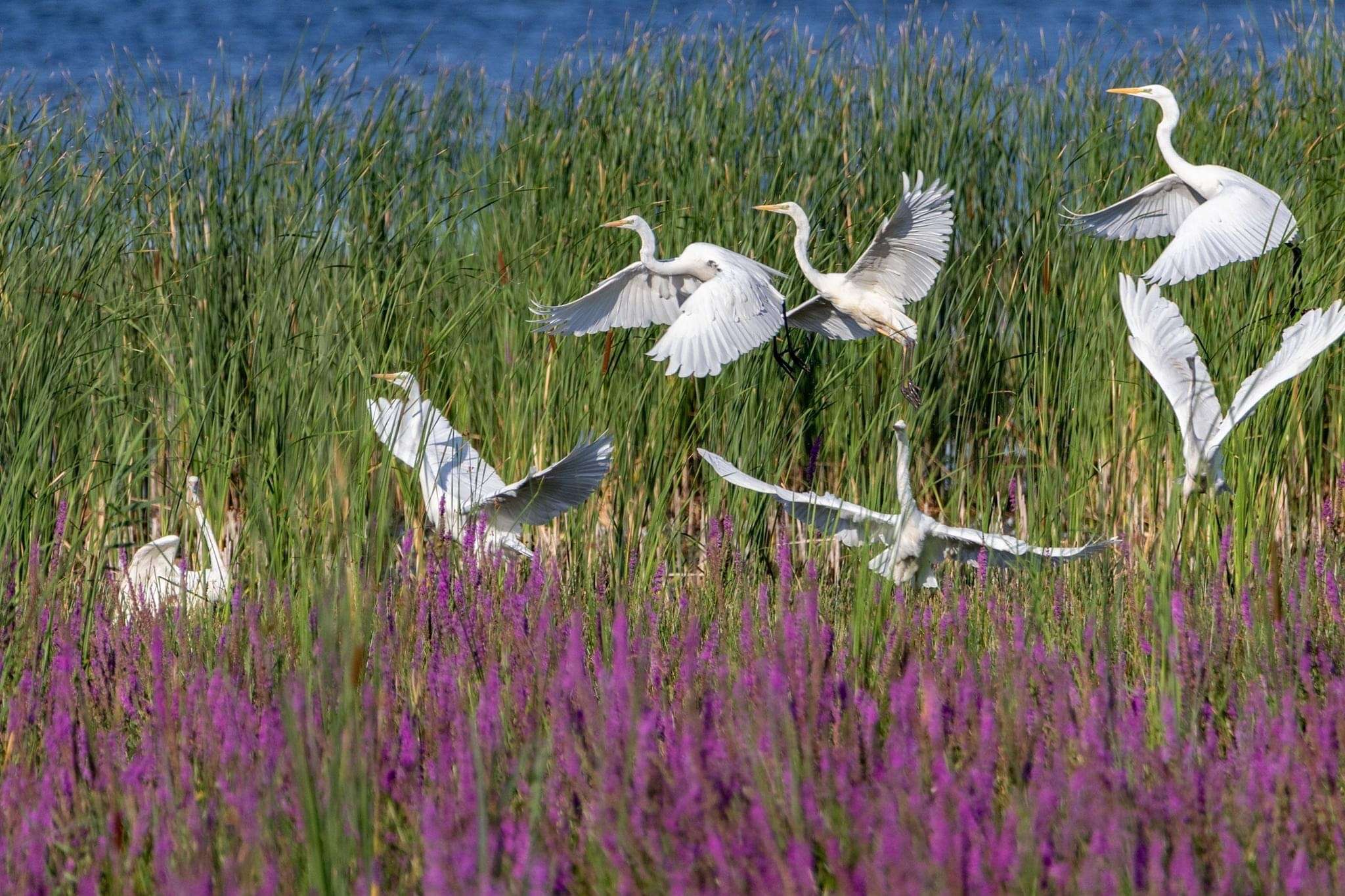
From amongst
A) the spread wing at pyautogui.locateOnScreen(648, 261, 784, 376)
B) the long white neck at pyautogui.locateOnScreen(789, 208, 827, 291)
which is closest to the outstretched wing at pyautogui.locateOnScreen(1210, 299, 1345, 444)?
the spread wing at pyautogui.locateOnScreen(648, 261, 784, 376)

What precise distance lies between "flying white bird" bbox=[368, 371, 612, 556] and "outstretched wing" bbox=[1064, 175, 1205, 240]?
1.68m

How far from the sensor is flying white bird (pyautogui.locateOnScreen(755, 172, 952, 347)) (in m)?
3.90

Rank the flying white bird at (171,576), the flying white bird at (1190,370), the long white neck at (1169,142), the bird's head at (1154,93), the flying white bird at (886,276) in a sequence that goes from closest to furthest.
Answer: the flying white bird at (171,576) < the flying white bird at (1190,370) < the flying white bird at (886,276) < the long white neck at (1169,142) < the bird's head at (1154,93)

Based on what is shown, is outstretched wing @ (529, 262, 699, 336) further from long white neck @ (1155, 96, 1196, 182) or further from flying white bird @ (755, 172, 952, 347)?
long white neck @ (1155, 96, 1196, 182)

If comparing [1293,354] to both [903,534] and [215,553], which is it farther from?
[215,553]

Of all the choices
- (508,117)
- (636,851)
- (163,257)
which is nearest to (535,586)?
(636,851)

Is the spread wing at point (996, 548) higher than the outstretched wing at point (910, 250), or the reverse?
the outstretched wing at point (910, 250)

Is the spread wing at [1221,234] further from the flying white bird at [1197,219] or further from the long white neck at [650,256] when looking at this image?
the long white neck at [650,256]

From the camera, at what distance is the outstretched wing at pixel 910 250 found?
380 cm

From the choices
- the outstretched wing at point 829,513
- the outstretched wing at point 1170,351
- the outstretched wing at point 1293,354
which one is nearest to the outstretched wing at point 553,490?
the outstretched wing at point 829,513

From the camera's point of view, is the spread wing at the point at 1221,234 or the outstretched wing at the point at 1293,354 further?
the spread wing at the point at 1221,234

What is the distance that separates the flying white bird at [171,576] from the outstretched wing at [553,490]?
2.09 ft

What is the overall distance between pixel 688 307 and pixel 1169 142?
1.68 metres

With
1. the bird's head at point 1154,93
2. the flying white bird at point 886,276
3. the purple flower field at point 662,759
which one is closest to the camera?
the purple flower field at point 662,759
